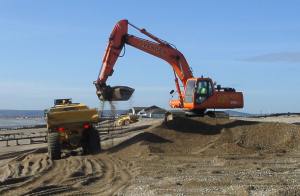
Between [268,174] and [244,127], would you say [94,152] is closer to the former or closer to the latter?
[244,127]

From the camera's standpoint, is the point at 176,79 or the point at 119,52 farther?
the point at 176,79

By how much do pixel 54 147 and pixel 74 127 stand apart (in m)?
1.39

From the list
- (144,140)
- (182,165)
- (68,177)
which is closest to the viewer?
(68,177)

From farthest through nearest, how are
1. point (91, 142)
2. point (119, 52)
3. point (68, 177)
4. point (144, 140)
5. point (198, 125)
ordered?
1. point (119, 52)
2. point (198, 125)
3. point (144, 140)
4. point (91, 142)
5. point (68, 177)

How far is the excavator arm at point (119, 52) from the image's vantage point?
28.2 metres

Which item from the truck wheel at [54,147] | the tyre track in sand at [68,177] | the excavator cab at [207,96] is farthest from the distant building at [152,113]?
the tyre track in sand at [68,177]

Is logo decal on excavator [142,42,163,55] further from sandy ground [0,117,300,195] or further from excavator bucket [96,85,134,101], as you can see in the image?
sandy ground [0,117,300,195]

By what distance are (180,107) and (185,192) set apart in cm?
1924

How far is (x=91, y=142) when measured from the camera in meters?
24.4

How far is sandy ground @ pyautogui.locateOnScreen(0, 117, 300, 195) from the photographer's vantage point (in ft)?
46.0

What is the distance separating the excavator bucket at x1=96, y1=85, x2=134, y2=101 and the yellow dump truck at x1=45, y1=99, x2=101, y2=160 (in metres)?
3.11

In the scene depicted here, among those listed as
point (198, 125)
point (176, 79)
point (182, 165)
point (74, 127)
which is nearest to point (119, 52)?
point (176, 79)

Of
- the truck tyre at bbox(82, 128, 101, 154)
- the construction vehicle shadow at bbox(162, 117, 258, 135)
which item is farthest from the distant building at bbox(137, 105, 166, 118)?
the truck tyre at bbox(82, 128, 101, 154)

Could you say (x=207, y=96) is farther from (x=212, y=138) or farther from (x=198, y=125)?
(x=212, y=138)
